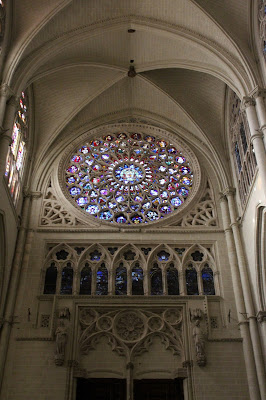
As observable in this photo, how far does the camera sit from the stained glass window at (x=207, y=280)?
13.9m

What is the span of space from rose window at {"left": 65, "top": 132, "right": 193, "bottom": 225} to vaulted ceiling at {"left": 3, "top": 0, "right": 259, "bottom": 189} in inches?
37.8

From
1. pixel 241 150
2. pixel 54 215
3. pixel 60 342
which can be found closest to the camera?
pixel 60 342

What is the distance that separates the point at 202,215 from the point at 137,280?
3.12 m

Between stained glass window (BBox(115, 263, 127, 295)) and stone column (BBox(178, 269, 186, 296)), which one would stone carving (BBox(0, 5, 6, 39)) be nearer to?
stained glass window (BBox(115, 263, 127, 295))

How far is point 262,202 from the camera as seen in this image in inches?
470

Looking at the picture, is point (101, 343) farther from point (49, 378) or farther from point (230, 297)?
point (230, 297)

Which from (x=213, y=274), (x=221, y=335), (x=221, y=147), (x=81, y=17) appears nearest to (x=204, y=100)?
(x=221, y=147)

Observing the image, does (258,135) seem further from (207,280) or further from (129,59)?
(129,59)

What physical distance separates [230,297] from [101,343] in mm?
3890

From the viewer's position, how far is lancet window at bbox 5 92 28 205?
45.5 feet

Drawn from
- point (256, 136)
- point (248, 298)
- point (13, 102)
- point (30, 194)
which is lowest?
point (248, 298)

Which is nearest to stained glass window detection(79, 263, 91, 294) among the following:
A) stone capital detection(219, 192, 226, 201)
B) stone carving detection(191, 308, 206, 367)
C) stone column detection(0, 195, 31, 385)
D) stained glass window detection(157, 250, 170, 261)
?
stone column detection(0, 195, 31, 385)

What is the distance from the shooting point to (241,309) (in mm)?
12922

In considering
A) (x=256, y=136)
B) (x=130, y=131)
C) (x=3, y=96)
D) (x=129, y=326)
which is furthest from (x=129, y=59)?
(x=129, y=326)
